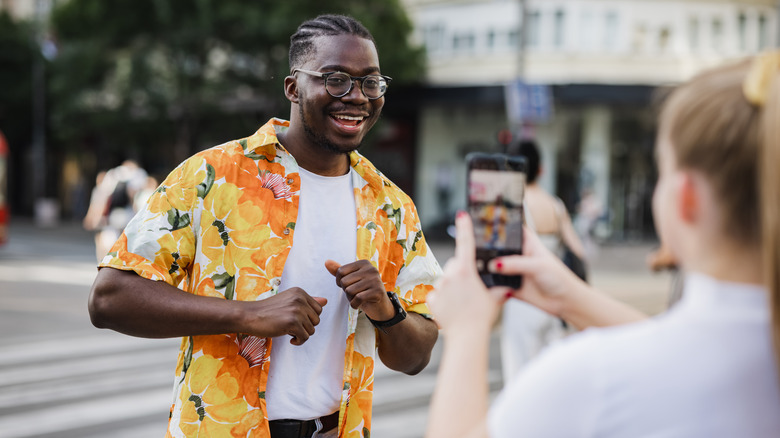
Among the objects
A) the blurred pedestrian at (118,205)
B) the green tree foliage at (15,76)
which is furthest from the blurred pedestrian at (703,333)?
the green tree foliage at (15,76)

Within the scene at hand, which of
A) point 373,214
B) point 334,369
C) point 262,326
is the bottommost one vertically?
point 334,369

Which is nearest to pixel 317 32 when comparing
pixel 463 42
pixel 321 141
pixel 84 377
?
pixel 321 141

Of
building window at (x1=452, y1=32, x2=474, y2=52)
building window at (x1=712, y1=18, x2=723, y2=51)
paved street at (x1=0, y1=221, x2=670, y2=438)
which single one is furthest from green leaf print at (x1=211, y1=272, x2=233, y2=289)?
building window at (x1=712, y1=18, x2=723, y2=51)

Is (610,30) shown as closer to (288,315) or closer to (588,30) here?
(588,30)

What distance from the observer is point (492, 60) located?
2669 cm

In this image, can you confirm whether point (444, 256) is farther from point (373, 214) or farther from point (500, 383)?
point (373, 214)

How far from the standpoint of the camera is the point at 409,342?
2459mm

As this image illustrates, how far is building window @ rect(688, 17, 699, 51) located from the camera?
26406 mm

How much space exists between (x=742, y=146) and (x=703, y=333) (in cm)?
27

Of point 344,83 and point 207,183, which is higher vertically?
point 344,83

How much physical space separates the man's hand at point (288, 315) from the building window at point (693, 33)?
86.7 feet

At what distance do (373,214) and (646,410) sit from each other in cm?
140

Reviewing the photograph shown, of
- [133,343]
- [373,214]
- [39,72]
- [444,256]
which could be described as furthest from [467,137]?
[373,214]

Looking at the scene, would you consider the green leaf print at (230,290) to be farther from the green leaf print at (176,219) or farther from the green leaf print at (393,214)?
the green leaf print at (393,214)
